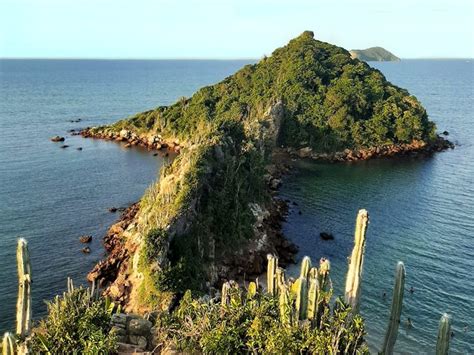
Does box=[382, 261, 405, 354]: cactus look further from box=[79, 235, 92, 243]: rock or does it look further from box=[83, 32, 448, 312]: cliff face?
box=[79, 235, 92, 243]: rock

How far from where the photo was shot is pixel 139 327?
2466 centimetres

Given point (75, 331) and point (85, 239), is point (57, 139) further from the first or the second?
point (75, 331)

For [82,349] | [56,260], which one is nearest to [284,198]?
[56,260]

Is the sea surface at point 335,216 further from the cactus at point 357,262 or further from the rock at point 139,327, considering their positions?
the rock at point 139,327

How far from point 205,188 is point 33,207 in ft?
91.2

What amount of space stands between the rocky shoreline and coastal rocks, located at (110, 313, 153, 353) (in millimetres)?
66741

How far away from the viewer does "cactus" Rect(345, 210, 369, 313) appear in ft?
75.1

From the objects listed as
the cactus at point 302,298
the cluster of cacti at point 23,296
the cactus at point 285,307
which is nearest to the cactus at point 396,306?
the cactus at point 302,298

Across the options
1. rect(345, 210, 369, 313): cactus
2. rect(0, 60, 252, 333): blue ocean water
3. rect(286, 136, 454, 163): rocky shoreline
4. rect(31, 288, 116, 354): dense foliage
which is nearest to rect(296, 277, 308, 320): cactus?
rect(345, 210, 369, 313): cactus

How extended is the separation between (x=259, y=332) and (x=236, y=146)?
38588mm

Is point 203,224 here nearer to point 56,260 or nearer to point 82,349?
point 56,260

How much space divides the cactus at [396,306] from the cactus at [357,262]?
1888mm

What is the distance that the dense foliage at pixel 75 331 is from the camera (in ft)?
67.3

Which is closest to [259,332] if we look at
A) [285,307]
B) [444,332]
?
[285,307]
